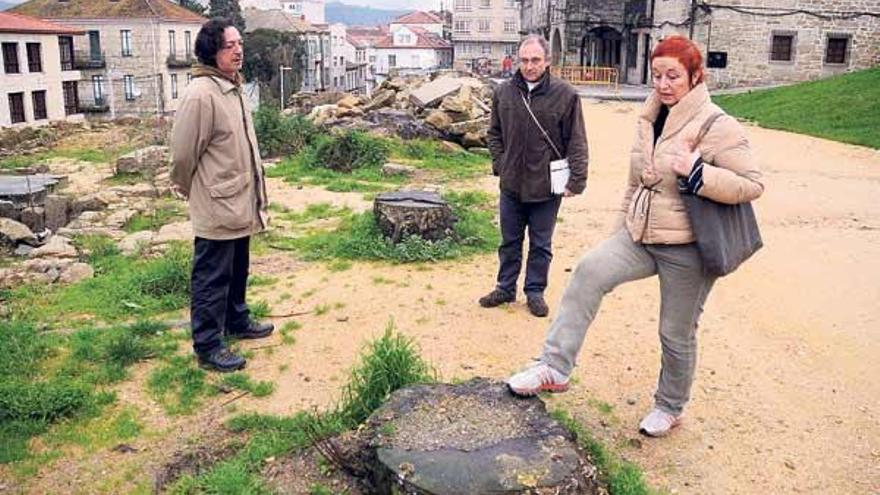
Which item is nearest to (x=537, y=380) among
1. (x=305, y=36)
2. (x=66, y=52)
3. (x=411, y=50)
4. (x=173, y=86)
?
(x=66, y=52)

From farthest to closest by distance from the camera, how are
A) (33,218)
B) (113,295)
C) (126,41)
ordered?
1. (126,41)
2. (33,218)
3. (113,295)

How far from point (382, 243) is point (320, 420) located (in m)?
3.60

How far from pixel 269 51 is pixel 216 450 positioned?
158ft

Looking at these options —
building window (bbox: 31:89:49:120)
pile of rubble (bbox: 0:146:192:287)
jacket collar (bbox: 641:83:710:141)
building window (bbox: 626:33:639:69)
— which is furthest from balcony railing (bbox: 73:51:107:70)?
jacket collar (bbox: 641:83:710:141)

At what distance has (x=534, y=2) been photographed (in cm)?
4950

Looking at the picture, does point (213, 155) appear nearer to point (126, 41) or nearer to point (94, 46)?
→ point (126, 41)

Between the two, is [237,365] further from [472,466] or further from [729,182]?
[729,182]

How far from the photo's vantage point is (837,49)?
95.5 feet

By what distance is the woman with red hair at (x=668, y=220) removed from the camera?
11.2ft

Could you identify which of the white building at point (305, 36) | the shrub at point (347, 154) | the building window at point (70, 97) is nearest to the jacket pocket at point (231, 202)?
the shrub at point (347, 154)

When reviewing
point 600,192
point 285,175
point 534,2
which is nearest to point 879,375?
point 600,192

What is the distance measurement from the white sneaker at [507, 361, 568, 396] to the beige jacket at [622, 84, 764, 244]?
2.38 ft

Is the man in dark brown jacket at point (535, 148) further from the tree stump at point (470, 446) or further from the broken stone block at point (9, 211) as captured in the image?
the broken stone block at point (9, 211)

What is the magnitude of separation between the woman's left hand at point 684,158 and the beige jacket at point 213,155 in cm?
244
